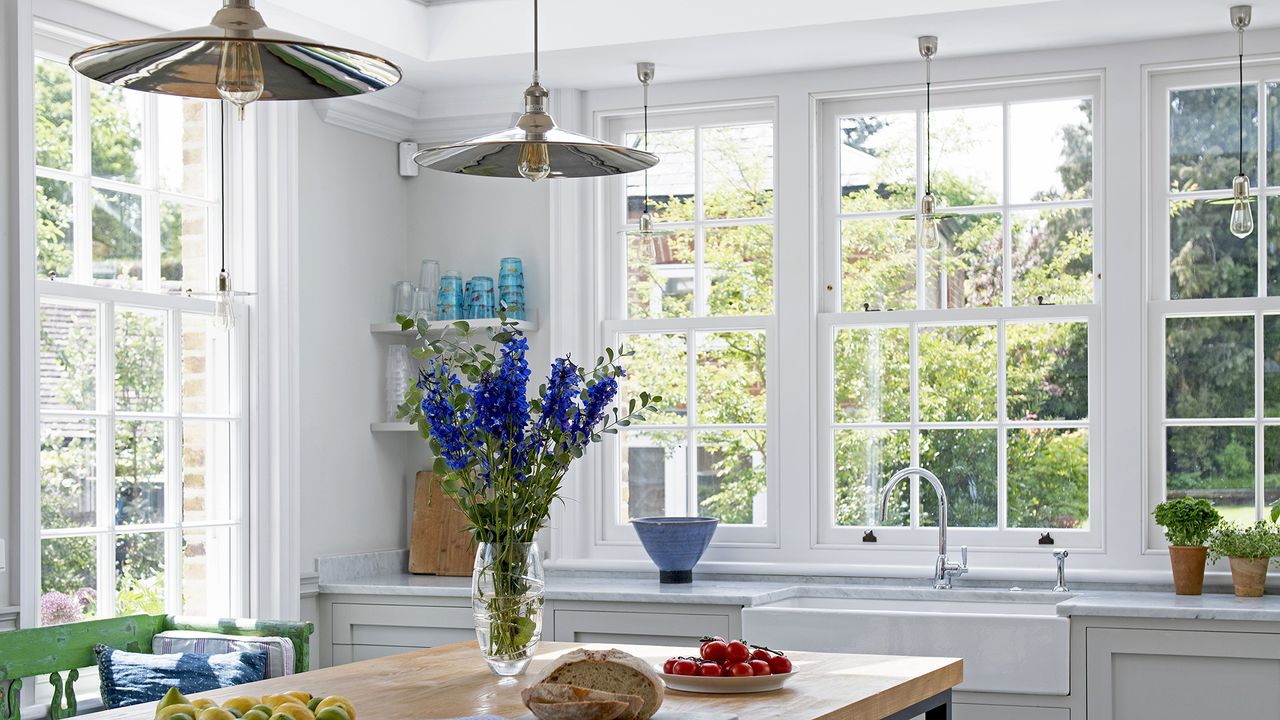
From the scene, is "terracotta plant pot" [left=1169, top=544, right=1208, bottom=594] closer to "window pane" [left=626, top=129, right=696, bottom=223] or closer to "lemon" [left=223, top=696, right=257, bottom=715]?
"window pane" [left=626, top=129, right=696, bottom=223]

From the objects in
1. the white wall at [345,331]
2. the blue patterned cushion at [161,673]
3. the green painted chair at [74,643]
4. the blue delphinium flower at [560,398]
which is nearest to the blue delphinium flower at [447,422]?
the blue delphinium flower at [560,398]

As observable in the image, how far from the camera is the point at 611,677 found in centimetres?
230

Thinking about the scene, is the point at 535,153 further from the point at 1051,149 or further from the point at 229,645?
the point at 1051,149

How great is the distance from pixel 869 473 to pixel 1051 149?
4.06 feet

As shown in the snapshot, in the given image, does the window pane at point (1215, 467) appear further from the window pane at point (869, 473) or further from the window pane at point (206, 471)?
the window pane at point (206, 471)

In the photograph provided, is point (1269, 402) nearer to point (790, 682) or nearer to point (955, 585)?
point (955, 585)

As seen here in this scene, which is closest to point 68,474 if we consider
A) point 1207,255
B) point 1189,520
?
point 1189,520

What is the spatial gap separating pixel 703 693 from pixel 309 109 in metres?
3.08

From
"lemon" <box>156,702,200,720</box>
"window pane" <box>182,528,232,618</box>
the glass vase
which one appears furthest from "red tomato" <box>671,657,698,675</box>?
"window pane" <box>182,528,232,618</box>

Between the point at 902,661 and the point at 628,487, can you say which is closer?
the point at 902,661

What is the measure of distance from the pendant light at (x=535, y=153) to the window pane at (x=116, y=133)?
1931 mm

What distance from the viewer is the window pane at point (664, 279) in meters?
5.21

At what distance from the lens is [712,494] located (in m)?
5.13

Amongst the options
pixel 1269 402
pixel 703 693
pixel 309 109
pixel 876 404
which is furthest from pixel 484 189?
pixel 703 693
